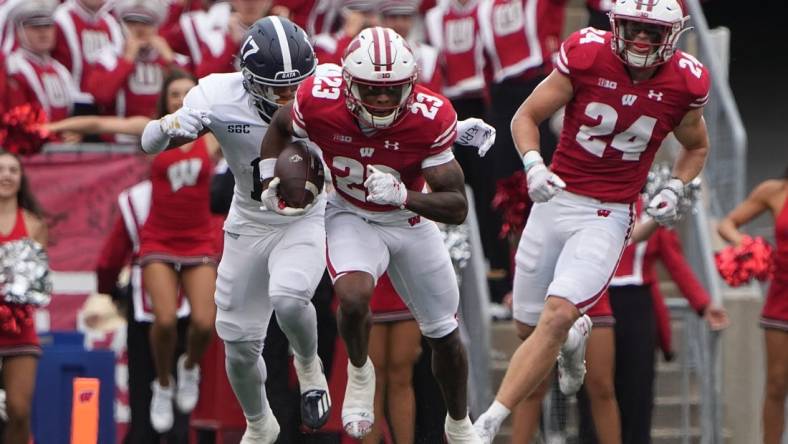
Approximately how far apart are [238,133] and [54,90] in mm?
3573

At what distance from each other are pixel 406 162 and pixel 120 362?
4.06 metres

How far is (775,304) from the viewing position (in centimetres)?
1134

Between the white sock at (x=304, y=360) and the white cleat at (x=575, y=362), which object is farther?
the white cleat at (x=575, y=362)

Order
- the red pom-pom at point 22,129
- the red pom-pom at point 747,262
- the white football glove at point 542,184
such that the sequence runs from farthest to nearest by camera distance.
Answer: the red pom-pom at point 22,129 → the red pom-pom at point 747,262 → the white football glove at point 542,184

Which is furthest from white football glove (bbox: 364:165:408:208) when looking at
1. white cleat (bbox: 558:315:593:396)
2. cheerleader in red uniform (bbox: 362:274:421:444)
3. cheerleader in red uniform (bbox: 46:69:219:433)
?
cheerleader in red uniform (bbox: 46:69:219:433)

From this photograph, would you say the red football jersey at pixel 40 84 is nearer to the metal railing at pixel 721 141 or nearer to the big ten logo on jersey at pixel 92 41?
the big ten logo on jersey at pixel 92 41

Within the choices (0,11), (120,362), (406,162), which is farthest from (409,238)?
(0,11)

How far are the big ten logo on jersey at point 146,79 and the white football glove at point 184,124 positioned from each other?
11.7 ft

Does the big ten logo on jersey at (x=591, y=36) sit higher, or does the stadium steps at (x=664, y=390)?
the big ten logo on jersey at (x=591, y=36)

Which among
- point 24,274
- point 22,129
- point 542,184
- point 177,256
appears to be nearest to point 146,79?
point 22,129

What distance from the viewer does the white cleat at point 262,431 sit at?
1012 cm

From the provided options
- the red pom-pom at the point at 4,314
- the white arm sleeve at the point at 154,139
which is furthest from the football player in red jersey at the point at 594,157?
the red pom-pom at the point at 4,314

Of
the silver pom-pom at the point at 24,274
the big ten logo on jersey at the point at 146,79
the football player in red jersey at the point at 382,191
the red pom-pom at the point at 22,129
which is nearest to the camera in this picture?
the football player in red jersey at the point at 382,191

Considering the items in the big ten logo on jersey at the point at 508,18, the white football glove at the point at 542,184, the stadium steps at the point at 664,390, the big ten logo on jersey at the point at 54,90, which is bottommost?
the stadium steps at the point at 664,390
